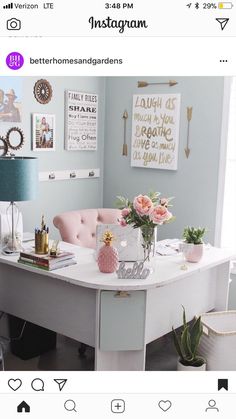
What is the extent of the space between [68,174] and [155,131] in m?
0.67

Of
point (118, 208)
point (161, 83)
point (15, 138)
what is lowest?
point (118, 208)

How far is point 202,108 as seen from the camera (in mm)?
3148

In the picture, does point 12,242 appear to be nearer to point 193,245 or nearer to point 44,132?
point 193,245

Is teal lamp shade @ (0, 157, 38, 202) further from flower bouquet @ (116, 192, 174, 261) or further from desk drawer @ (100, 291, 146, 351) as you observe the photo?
desk drawer @ (100, 291, 146, 351)

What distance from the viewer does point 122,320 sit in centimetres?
196
